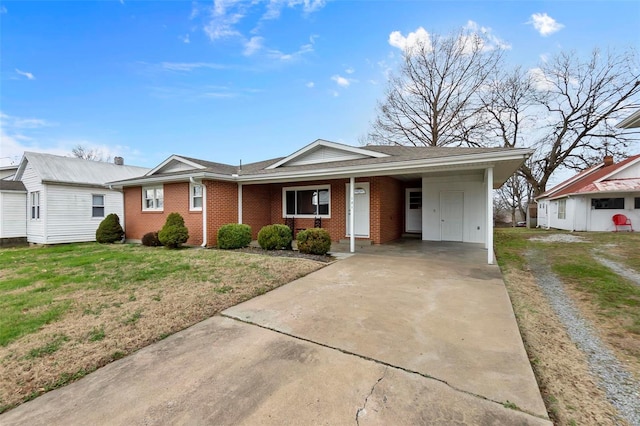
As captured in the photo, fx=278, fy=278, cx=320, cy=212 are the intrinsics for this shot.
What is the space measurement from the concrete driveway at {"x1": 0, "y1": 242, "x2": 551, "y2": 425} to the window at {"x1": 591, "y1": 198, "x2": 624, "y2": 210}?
1809cm

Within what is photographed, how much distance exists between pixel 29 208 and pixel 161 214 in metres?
8.37

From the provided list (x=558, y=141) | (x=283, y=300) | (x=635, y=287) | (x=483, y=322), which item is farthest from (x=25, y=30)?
(x=558, y=141)

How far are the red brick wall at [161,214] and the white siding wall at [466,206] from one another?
9176mm

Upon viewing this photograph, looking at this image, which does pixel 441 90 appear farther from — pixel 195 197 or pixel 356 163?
pixel 195 197

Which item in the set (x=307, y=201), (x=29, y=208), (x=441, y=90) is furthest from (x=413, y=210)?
(x=29, y=208)

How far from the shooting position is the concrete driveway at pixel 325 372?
209 centimetres

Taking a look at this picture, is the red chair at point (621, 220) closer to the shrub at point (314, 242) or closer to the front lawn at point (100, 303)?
the shrub at point (314, 242)

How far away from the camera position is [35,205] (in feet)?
45.4

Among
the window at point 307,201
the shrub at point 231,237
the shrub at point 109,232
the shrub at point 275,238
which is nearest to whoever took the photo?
the shrub at point 275,238

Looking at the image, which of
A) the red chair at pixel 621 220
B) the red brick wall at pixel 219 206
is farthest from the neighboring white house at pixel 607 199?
the red brick wall at pixel 219 206

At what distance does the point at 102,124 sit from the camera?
1789 cm

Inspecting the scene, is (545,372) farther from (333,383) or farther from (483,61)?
(483,61)

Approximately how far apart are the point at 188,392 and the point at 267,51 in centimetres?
1311

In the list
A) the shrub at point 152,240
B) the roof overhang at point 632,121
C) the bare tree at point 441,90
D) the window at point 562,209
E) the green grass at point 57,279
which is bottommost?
the green grass at point 57,279
